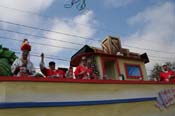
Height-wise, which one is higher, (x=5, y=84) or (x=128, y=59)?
(x=128, y=59)

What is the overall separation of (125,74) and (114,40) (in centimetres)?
135

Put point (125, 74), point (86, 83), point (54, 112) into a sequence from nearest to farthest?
point (54, 112)
point (86, 83)
point (125, 74)

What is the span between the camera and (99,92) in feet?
21.2

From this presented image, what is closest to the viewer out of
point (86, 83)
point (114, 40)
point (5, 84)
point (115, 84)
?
point (5, 84)

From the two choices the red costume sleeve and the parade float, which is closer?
the parade float

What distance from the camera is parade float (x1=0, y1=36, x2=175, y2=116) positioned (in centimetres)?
522

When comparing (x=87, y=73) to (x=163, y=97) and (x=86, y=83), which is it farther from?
(x=163, y=97)

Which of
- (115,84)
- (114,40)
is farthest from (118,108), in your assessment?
(114,40)

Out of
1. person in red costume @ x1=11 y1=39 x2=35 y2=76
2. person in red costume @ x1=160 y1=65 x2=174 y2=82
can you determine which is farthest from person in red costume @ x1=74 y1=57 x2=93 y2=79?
person in red costume @ x1=160 y1=65 x2=174 y2=82

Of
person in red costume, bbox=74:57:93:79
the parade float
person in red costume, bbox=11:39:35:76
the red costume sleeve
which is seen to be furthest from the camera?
person in red costume, bbox=74:57:93:79

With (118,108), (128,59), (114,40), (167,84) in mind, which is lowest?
(118,108)

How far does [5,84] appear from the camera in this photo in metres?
5.08

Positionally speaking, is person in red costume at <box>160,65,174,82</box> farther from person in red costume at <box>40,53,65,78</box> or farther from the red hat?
the red hat

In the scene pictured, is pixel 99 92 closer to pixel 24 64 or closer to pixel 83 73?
pixel 83 73
